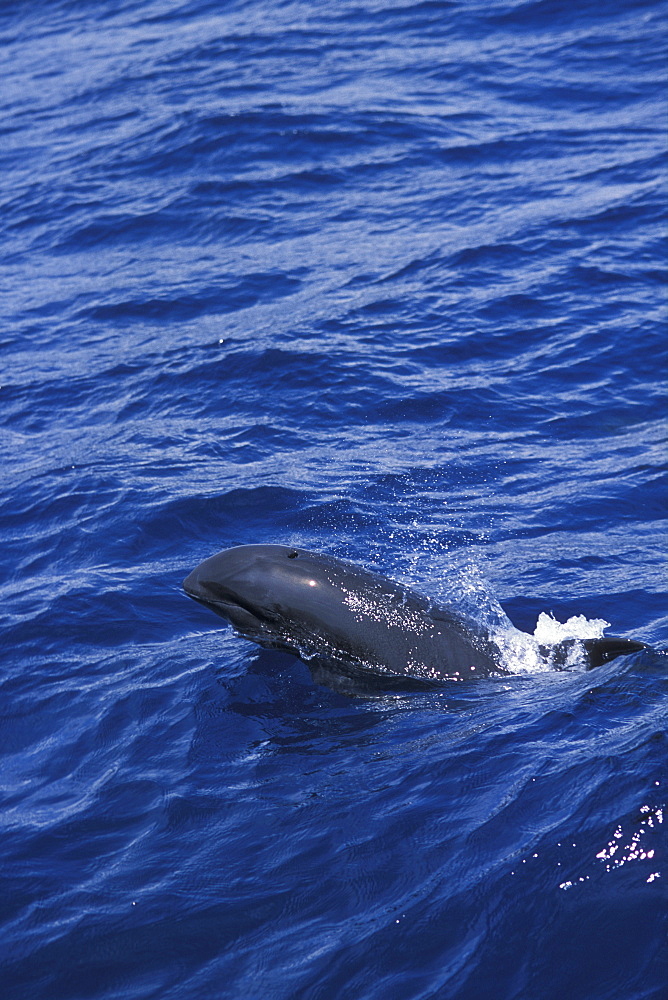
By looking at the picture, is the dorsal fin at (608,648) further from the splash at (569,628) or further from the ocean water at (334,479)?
the splash at (569,628)

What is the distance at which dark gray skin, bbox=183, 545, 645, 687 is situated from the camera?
8102mm

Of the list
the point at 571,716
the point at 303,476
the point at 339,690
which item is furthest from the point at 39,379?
the point at 571,716

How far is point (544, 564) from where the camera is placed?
10.4 metres

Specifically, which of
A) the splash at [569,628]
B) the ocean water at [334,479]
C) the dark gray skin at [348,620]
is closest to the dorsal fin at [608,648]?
the dark gray skin at [348,620]

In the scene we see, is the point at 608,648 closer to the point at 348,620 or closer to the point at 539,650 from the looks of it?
the point at 539,650

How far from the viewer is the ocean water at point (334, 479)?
6.31 m

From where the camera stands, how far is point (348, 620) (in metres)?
8.09

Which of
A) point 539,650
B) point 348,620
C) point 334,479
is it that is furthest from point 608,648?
point 334,479

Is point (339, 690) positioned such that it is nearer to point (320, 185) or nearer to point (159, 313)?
point (159, 313)

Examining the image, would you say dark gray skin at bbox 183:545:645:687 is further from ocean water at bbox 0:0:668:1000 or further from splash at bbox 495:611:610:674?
ocean water at bbox 0:0:668:1000

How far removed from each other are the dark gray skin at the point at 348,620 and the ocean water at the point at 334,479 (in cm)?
25

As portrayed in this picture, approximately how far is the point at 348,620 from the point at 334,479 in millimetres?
3924

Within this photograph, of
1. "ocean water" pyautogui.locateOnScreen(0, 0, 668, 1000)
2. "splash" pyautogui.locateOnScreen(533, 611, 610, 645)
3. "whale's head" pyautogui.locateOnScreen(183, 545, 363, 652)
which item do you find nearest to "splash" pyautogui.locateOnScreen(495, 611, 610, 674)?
"splash" pyautogui.locateOnScreen(533, 611, 610, 645)

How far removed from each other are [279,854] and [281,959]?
821 mm
